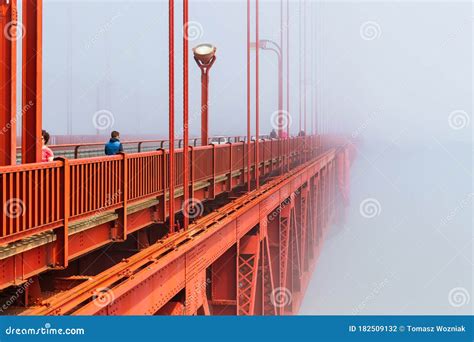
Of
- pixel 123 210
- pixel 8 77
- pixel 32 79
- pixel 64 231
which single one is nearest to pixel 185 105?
pixel 123 210

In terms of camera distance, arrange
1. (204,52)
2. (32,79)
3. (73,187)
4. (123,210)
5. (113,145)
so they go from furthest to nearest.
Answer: (204,52), (113,145), (123,210), (73,187), (32,79)

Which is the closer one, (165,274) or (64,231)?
(64,231)

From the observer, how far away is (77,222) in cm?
768

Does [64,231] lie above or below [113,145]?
below

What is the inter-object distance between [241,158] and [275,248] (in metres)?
5.29

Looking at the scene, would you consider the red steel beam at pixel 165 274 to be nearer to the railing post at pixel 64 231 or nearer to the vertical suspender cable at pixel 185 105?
the railing post at pixel 64 231

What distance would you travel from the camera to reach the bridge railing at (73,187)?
6219 millimetres

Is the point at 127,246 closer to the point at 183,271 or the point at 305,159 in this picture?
the point at 183,271

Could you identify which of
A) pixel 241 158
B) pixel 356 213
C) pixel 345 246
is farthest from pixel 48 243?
pixel 356 213

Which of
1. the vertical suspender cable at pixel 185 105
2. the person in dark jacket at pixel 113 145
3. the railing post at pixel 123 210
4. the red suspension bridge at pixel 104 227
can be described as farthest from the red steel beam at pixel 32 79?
the vertical suspender cable at pixel 185 105

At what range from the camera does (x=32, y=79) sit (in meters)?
7.32

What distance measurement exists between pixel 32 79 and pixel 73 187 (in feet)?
4.13

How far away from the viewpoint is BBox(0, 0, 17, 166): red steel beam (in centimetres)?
704

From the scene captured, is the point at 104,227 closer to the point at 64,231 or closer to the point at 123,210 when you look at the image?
the point at 123,210
